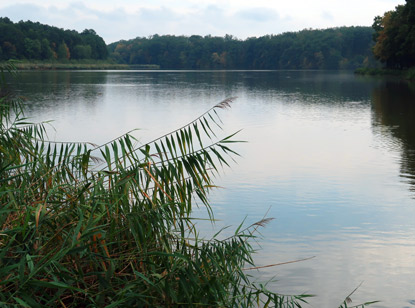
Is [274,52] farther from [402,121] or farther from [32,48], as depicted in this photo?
[402,121]

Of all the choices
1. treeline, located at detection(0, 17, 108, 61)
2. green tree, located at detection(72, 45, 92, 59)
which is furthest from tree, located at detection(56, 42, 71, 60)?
green tree, located at detection(72, 45, 92, 59)

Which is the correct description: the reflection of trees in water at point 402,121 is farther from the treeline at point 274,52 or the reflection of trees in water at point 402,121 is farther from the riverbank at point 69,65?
the treeline at point 274,52

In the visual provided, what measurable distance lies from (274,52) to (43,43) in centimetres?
7238

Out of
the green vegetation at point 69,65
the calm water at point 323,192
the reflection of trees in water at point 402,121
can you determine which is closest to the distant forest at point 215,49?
the green vegetation at point 69,65

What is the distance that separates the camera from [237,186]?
12.5m

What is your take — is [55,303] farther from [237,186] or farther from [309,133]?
[309,133]

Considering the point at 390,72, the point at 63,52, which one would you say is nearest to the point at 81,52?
the point at 63,52

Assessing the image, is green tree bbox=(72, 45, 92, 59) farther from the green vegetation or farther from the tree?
the tree

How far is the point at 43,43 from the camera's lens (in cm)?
13762

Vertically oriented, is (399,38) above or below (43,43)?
below

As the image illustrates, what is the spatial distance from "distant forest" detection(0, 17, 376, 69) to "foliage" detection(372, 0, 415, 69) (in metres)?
64.4

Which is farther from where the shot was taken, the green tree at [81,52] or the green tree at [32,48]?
the green tree at [81,52]

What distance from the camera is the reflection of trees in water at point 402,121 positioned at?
595 inches

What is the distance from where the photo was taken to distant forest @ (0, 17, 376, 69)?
137000mm
